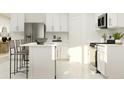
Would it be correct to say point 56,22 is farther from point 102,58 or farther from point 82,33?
point 102,58

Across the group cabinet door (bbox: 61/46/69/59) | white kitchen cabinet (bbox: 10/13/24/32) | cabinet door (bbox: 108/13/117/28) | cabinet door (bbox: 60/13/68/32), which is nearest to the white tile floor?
cabinet door (bbox: 61/46/69/59)

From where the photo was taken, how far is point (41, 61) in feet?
15.1

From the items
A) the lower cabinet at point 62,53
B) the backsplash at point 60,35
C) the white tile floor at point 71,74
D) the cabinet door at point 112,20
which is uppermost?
the cabinet door at point 112,20

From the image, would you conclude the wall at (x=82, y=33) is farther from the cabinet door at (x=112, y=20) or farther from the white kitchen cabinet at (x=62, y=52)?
the cabinet door at (x=112, y=20)

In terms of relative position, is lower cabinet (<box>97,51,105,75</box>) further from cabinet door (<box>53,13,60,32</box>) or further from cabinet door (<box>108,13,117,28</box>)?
cabinet door (<box>53,13,60,32</box>)

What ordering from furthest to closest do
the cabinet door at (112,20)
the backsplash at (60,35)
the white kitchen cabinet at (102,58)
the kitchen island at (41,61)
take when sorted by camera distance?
1. the backsplash at (60,35)
2. the cabinet door at (112,20)
3. the white kitchen cabinet at (102,58)
4. the kitchen island at (41,61)

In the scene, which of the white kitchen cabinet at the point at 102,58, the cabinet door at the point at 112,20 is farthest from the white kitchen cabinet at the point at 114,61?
the cabinet door at the point at 112,20

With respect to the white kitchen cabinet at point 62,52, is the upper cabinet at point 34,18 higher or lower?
higher

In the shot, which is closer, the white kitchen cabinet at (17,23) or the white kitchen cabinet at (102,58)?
the white kitchen cabinet at (102,58)

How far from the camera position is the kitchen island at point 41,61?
4574mm

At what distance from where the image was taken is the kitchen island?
4574mm
